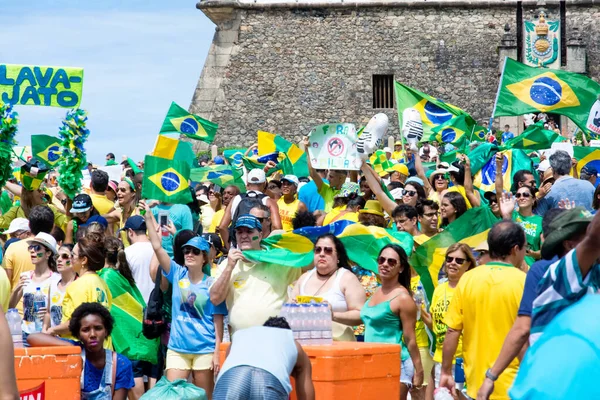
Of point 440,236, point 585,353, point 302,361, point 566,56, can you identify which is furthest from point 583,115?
point 566,56

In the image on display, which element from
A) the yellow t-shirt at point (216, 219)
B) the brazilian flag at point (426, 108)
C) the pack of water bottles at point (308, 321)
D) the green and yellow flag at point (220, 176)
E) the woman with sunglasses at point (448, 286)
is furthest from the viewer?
the brazilian flag at point (426, 108)

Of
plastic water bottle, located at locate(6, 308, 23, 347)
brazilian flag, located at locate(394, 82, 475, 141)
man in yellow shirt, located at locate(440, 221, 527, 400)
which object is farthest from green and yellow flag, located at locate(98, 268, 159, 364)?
brazilian flag, located at locate(394, 82, 475, 141)

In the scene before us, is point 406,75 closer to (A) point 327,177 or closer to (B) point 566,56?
(B) point 566,56

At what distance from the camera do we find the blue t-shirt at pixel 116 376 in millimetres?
7668

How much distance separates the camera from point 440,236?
31.1 ft

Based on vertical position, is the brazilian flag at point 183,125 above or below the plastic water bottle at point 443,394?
above

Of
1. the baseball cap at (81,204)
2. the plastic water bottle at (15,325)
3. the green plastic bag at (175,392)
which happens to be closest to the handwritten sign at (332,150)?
the baseball cap at (81,204)

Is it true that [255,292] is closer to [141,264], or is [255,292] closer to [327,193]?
[141,264]

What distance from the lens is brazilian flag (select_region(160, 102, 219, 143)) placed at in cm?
1792

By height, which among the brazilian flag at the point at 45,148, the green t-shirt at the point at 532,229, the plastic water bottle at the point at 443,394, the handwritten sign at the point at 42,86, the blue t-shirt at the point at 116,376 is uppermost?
the handwritten sign at the point at 42,86

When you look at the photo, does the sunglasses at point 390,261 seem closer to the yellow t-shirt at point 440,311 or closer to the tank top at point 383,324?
the tank top at point 383,324

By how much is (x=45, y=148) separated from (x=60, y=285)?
667 centimetres

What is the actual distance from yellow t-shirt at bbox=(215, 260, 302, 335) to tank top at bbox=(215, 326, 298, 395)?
1.81 meters

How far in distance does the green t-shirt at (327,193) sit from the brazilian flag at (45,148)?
4390mm
